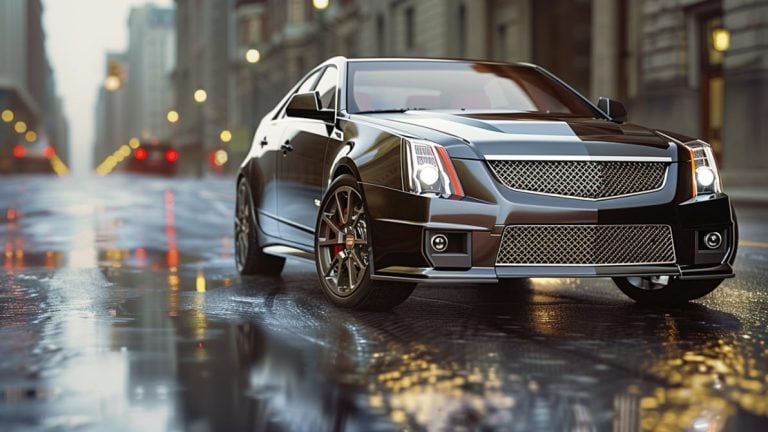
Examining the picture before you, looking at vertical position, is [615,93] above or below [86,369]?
above

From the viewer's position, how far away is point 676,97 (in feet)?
100

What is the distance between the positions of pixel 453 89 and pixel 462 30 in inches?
1355

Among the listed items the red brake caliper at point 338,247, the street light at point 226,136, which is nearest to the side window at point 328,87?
the red brake caliper at point 338,247

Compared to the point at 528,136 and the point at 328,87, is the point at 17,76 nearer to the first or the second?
the point at 328,87

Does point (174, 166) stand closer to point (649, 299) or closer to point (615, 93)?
point (615, 93)

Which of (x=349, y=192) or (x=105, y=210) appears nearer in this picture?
(x=349, y=192)

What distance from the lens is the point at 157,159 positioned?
2726 inches

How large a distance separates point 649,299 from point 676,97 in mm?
23753

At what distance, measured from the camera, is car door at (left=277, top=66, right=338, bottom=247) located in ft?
26.0

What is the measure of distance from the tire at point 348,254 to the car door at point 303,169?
0.41 metres

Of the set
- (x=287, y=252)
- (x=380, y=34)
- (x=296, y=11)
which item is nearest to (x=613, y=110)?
(x=287, y=252)

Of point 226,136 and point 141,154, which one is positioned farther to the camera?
point 226,136

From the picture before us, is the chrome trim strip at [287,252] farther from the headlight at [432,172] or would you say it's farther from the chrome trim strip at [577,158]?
the chrome trim strip at [577,158]

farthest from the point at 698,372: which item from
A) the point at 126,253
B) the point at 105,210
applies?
the point at 105,210
